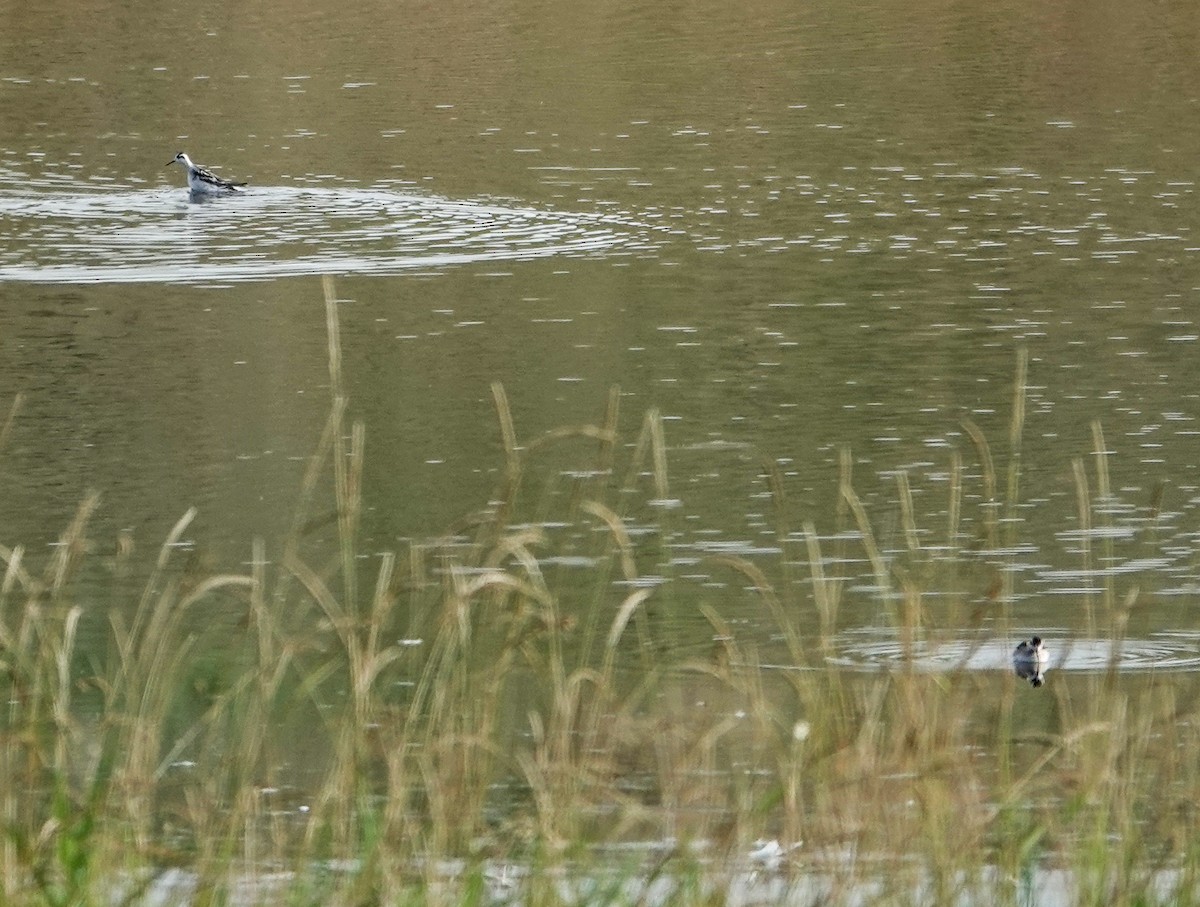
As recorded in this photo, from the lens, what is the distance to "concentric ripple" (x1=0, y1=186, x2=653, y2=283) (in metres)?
21.6

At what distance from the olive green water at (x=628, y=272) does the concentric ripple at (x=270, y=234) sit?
0.25 feet

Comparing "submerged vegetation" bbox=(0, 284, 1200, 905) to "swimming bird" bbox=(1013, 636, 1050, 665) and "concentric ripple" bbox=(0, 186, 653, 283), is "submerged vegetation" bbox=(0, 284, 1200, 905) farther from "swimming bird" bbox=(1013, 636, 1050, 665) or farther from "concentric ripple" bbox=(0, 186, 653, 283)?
"concentric ripple" bbox=(0, 186, 653, 283)

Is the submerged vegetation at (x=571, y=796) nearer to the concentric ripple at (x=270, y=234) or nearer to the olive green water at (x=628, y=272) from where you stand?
the olive green water at (x=628, y=272)

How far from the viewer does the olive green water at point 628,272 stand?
1350 cm

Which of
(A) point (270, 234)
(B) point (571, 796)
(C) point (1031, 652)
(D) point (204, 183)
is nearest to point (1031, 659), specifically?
(C) point (1031, 652)

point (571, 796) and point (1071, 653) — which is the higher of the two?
point (571, 796)

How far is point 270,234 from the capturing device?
24.0 meters

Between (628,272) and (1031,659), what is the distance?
39.6ft

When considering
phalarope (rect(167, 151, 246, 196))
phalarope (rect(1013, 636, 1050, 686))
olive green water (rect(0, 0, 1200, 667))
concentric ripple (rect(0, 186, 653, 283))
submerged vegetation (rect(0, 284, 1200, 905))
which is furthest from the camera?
phalarope (rect(167, 151, 246, 196))

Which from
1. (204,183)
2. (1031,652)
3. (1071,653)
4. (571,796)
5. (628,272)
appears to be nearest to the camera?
Result: (571,796)

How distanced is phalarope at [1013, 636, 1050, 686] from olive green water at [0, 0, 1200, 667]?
368mm

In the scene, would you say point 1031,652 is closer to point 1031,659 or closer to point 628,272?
point 1031,659

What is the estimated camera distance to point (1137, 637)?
10.2 metres

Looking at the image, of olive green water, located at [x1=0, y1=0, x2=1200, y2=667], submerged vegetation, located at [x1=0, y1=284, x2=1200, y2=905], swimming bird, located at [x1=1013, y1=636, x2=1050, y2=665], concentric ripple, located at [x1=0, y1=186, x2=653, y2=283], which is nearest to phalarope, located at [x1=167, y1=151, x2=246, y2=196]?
concentric ripple, located at [x1=0, y1=186, x2=653, y2=283]
